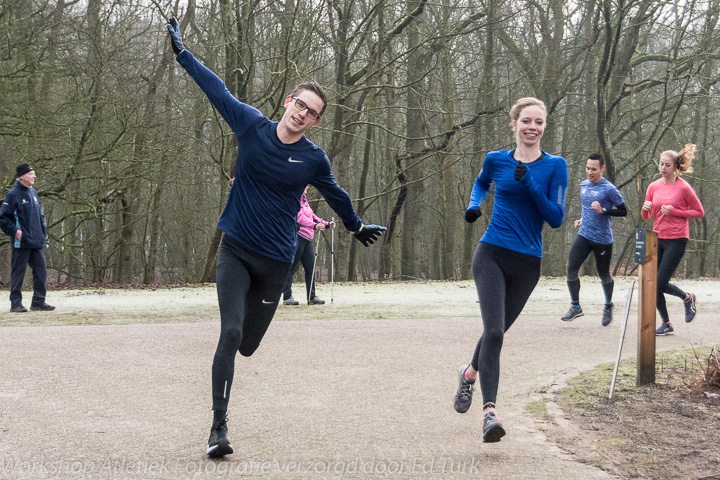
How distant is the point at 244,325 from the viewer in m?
4.64

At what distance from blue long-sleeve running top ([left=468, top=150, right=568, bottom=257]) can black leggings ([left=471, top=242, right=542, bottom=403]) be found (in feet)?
0.22

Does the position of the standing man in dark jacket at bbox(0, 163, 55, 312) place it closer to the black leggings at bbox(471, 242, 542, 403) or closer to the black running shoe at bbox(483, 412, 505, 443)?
the black leggings at bbox(471, 242, 542, 403)

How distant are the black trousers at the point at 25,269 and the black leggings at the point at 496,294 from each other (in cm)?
871

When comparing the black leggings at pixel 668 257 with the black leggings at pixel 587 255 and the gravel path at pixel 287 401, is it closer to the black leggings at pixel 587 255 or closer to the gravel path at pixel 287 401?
the gravel path at pixel 287 401

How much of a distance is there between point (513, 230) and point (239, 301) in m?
1.66

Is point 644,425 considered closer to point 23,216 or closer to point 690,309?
point 690,309

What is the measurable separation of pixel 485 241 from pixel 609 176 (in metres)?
18.1

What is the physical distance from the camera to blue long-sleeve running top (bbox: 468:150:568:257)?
470cm

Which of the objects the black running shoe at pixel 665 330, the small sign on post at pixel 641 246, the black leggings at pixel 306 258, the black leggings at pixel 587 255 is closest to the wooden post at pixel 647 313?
the small sign on post at pixel 641 246

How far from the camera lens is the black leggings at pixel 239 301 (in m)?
4.27

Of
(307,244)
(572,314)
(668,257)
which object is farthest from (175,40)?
(307,244)

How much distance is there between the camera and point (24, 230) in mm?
11562

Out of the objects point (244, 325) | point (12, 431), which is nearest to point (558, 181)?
point (244, 325)

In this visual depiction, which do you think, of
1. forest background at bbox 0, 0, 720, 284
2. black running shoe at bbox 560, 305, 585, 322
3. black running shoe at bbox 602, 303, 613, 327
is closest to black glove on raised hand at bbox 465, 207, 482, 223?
black running shoe at bbox 560, 305, 585, 322
